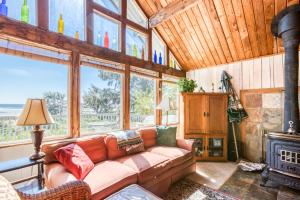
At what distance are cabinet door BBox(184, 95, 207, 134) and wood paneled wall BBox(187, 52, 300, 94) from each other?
2.73 ft

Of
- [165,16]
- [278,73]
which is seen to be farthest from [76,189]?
[278,73]

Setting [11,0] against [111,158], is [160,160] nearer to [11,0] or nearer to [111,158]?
[111,158]

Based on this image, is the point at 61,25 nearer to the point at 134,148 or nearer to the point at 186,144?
the point at 134,148

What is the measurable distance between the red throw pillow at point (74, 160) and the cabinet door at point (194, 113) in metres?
2.44

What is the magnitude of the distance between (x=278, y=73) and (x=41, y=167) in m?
4.45

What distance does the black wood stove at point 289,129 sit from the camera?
94.1 inches

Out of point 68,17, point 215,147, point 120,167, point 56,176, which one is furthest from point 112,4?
point 215,147

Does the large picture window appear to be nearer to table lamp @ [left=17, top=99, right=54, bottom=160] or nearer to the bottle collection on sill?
the bottle collection on sill

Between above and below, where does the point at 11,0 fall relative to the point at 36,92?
above

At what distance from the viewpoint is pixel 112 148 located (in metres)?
2.55

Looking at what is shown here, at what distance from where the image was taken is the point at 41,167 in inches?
76.9

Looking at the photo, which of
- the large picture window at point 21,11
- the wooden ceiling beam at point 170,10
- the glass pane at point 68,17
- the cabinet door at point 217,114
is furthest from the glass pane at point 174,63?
the large picture window at point 21,11

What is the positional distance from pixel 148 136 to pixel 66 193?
6.62 ft

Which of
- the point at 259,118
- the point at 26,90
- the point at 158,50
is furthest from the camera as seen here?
the point at 158,50
